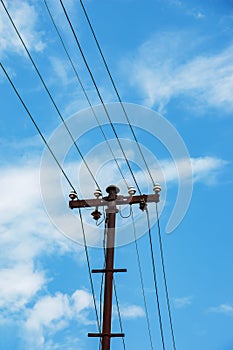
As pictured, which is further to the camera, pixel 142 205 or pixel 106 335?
pixel 142 205

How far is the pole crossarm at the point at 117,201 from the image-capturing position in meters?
14.2

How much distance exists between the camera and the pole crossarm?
46.6 ft

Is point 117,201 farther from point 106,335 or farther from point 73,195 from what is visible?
point 106,335

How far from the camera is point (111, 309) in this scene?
13.1 meters

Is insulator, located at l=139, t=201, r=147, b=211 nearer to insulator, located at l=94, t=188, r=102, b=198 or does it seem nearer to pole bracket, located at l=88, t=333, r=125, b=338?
insulator, located at l=94, t=188, r=102, b=198

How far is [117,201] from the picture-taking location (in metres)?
14.3

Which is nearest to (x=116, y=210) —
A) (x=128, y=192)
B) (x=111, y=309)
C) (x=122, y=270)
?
(x=128, y=192)

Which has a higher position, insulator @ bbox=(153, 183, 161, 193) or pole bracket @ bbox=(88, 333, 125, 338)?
insulator @ bbox=(153, 183, 161, 193)

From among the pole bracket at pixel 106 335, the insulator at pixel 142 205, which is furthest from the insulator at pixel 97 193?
the pole bracket at pixel 106 335

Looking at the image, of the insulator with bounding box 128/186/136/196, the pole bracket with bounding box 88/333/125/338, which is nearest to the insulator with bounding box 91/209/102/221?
the insulator with bounding box 128/186/136/196

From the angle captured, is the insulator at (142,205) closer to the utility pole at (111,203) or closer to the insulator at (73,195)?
the utility pole at (111,203)

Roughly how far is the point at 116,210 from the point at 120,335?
10.8ft

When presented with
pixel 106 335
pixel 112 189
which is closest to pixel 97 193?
pixel 112 189

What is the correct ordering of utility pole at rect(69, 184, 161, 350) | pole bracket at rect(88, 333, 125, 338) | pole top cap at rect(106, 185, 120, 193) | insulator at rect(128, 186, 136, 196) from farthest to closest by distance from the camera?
1. pole top cap at rect(106, 185, 120, 193)
2. insulator at rect(128, 186, 136, 196)
3. utility pole at rect(69, 184, 161, 350)
4. pole bracket at rect(88, 333, 125, 338)
